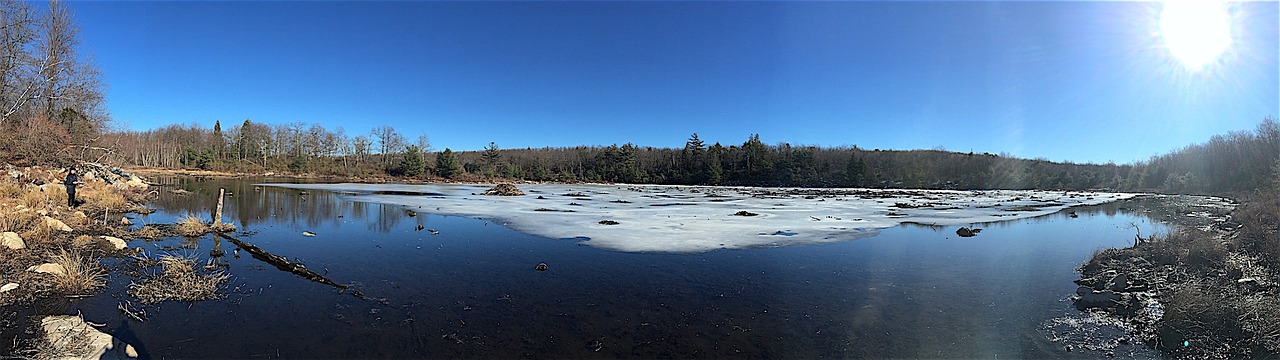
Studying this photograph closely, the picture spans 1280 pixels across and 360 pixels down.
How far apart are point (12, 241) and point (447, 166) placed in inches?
2211

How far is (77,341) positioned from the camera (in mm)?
4566

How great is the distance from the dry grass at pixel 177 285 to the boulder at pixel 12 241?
9.00 ft

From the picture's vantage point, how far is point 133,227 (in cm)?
1248

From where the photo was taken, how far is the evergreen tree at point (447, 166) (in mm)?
62156

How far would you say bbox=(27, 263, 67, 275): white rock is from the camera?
21.9 ft

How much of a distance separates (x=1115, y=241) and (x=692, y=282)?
45.3ft

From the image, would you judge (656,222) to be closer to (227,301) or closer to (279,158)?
(227,301)

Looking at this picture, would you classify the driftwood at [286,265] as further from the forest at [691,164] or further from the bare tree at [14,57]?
the forest at [691,164]

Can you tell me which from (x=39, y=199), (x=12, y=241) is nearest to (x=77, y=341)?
(x=12, y=241)

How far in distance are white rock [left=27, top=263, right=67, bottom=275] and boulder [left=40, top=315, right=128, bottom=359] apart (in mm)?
2101

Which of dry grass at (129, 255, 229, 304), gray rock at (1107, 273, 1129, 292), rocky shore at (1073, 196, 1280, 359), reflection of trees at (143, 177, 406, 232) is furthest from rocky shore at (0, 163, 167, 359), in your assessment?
gray rock at (1107, 273, 1129, 292)

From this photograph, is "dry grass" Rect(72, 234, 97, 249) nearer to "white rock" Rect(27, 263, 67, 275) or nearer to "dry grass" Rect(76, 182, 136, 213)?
"white rock" Rect(27, 263, 67, 275)

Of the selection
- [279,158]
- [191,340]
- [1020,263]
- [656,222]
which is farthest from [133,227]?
[279,158]

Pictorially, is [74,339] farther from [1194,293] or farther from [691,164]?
[691,164]
